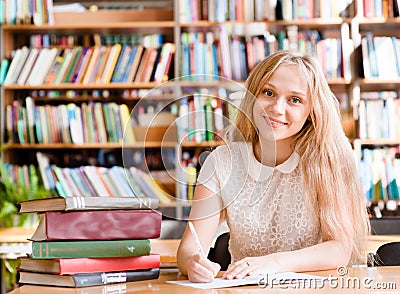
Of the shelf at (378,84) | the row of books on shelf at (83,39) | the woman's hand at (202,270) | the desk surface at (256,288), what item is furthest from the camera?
the row of books on shelf at (83,39)

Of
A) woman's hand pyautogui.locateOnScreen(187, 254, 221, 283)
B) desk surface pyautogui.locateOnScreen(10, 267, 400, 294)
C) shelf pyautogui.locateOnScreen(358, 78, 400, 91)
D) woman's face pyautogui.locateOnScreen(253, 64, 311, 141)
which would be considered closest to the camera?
desk surface pyautogui.locateOnScreen(10, 267, 400, 294)

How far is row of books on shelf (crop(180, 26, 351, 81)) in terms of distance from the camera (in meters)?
4.50

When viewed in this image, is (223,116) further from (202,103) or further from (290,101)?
(290,101)

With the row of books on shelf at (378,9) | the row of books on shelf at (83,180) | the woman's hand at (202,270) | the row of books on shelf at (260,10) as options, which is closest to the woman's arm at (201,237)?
the woman's hand at (202,270)

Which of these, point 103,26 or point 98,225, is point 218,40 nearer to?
point 103,26

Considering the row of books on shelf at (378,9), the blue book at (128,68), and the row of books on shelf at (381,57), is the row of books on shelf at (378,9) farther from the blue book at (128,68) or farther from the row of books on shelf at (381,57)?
the blue book at (128,68)

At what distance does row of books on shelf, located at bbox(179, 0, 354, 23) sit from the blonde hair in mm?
2558

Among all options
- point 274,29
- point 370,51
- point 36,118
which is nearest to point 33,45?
point 36,118

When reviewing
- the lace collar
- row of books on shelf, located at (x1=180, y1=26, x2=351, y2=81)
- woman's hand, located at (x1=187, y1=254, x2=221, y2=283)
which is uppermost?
row of books on shelf, located at (x1=180, y1=26, x2=351, y2=81)

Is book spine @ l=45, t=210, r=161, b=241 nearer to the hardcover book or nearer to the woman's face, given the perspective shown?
the hardcover book

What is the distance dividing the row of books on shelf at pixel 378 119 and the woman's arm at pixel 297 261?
106 inches

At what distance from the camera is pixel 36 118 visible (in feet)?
15.1

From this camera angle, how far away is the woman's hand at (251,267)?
5.13 ft

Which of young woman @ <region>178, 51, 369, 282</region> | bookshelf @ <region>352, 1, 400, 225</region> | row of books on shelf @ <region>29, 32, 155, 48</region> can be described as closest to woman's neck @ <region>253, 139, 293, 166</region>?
young woman @ <region>178, 51, 369, 282</region>
